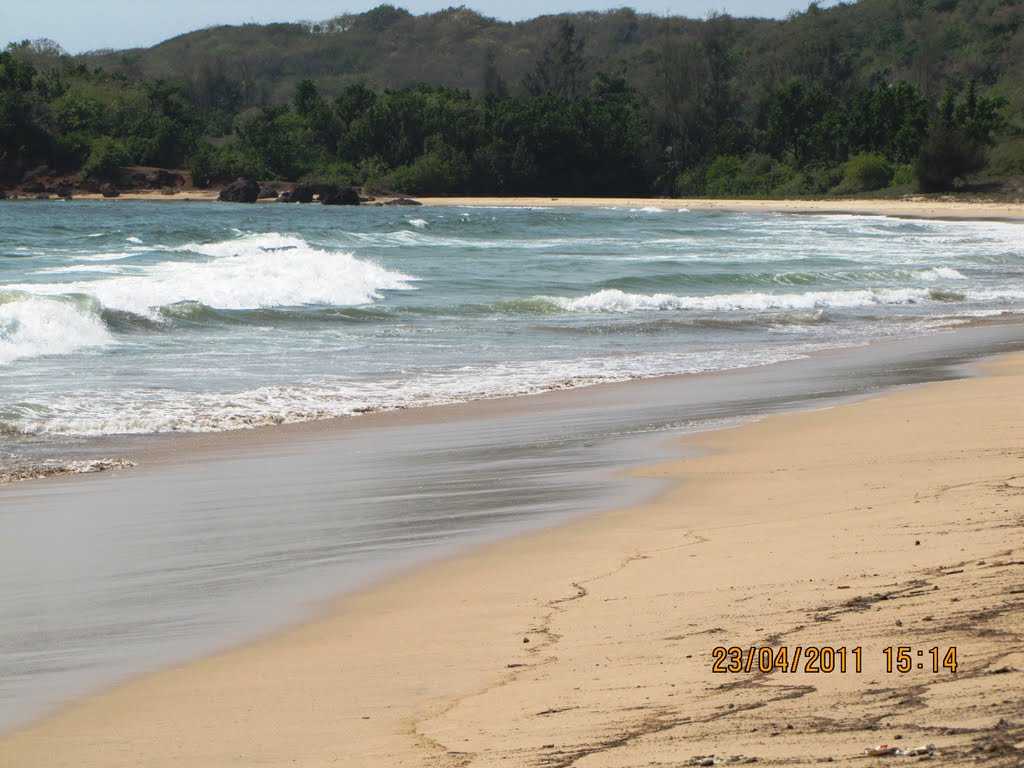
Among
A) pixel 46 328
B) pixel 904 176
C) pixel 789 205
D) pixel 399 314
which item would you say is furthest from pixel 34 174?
pixel 46 328

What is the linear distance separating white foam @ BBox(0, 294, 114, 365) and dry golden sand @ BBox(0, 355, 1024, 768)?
10367 mm

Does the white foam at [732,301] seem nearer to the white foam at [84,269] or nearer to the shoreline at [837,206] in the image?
the white foam at [84,269]

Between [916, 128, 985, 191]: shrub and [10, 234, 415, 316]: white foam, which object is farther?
[916, 128, 985, 191]: shrub

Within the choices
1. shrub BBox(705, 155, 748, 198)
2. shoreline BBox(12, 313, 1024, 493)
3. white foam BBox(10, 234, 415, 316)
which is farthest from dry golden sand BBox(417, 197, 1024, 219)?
shoreline BBox(12, 313, 1024, 493)

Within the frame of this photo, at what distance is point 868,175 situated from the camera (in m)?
78.9

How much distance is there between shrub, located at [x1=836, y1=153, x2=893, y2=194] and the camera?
78812 mm

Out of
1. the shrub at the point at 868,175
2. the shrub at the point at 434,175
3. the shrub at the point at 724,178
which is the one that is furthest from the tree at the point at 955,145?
the shrub at the point at 434,175

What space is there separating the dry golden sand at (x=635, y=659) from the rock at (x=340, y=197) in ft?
265

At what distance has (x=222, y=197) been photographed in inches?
3494

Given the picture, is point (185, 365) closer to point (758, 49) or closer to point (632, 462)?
point (632, 462)

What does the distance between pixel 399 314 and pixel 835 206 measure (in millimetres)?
53908

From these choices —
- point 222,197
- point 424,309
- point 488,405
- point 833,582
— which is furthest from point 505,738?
point 222,197

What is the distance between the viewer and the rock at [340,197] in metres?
85.9

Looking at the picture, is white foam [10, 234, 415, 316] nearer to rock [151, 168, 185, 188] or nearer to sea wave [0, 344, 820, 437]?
sea wave [0, 344, 820, 437]
